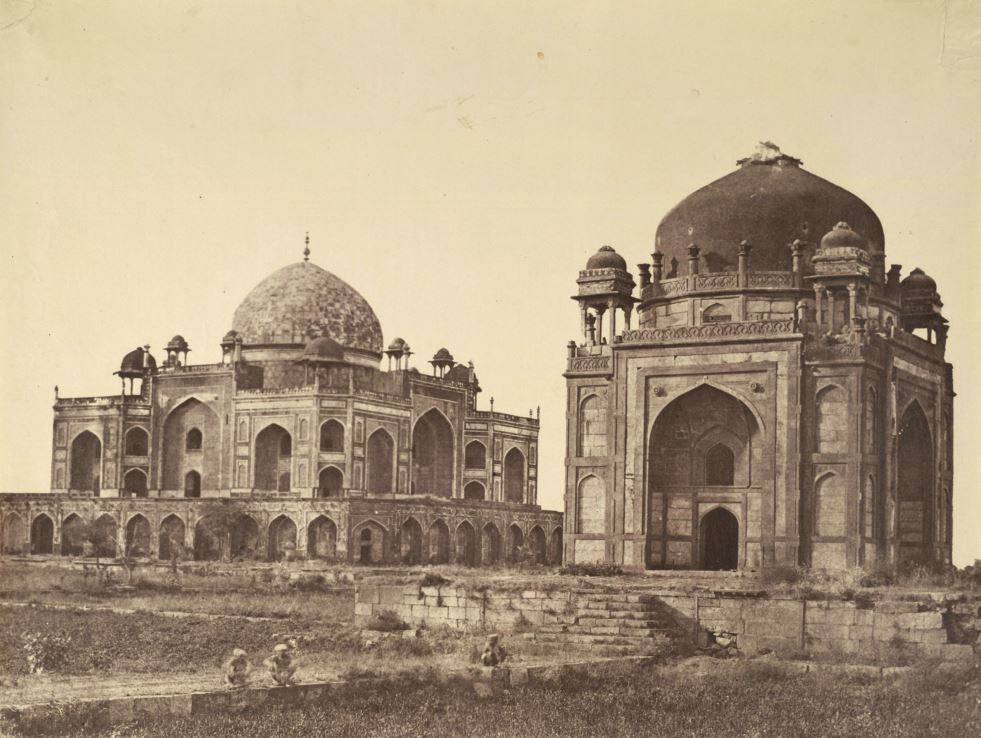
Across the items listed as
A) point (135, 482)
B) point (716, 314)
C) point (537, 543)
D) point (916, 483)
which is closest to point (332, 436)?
point (135, 482)

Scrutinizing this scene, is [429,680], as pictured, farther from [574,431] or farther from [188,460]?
[188,460]

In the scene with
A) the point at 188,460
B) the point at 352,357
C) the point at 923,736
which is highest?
the point at 352,357

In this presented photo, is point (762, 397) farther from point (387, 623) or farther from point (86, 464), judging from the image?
point (86, 464)

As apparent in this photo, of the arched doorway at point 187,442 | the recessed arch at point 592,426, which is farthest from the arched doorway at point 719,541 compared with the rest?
the arched doorway at point 187,442

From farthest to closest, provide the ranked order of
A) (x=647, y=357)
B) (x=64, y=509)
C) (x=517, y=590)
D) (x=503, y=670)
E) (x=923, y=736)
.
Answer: (x=64, y=509)
(x=647, y=357)
(x=517, y=590)
(x=503, y=670)
(x=923, y=736)

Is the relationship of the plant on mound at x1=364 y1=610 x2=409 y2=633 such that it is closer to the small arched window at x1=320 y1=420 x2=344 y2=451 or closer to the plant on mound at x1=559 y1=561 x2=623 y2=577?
the plant on mound at x1=559 y1=561 x2=623 y2=577

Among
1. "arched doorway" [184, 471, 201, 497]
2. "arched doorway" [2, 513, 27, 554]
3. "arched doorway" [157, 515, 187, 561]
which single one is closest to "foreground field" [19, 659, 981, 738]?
"arched doorway" [157, 515, 187, 561]

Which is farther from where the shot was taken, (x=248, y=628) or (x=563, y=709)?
(x=248, y=628)

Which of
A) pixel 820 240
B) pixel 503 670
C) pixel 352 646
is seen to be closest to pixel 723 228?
pixel 820 240
